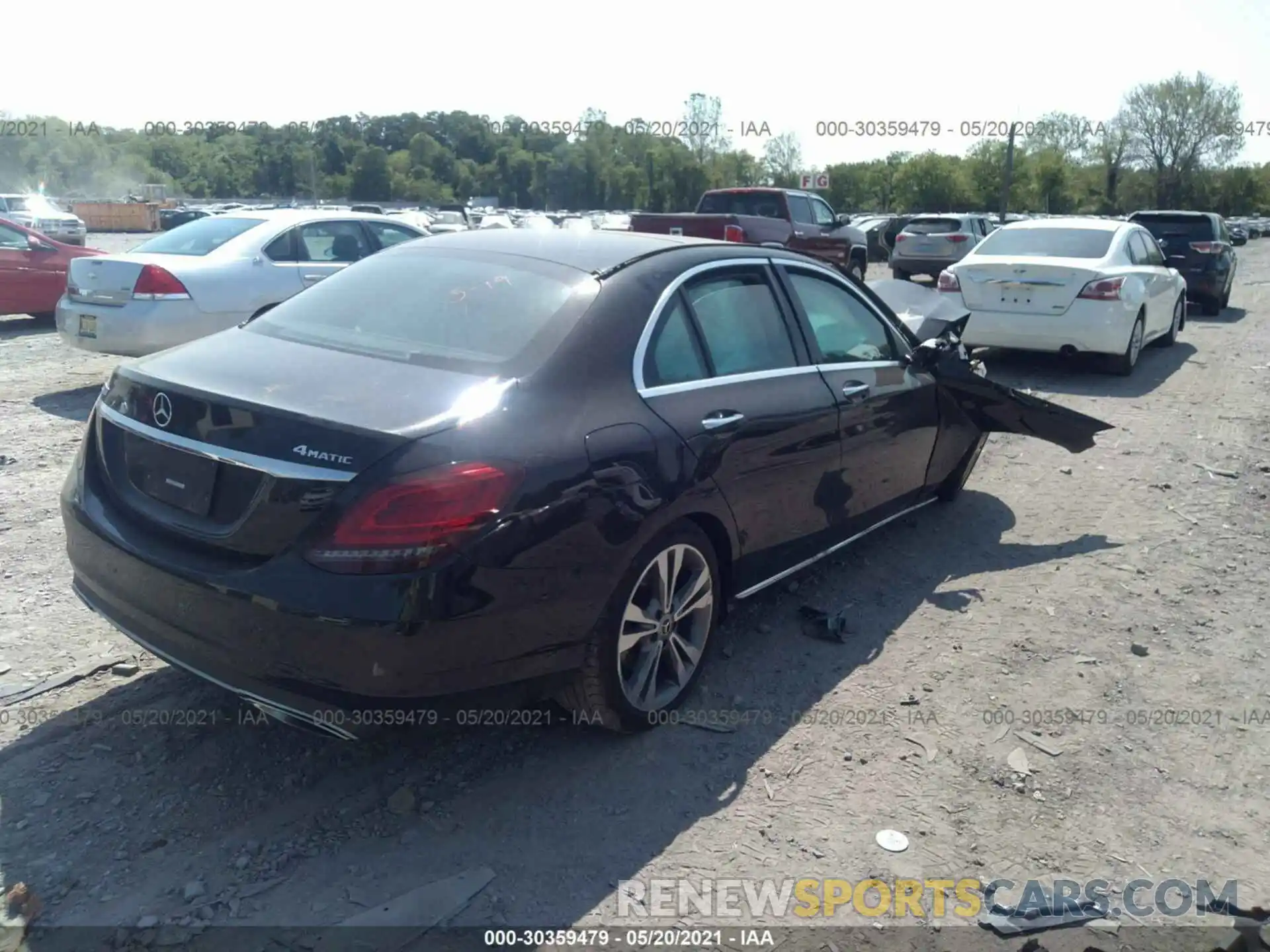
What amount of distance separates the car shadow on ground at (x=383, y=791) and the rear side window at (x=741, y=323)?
1.26 metres

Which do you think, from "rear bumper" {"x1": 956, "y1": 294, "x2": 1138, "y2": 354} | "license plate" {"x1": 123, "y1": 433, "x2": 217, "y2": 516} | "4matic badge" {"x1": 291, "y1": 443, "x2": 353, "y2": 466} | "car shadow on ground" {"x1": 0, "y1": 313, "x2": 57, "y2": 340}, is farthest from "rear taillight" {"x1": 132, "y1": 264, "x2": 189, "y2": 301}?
"rear bumper" {"x1": 956, "y1": 294, "x2": 1138, "y2": 354}

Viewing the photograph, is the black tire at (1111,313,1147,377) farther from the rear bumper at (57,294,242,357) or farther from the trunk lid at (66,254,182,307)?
the trunk lid at (66,254,182,307)

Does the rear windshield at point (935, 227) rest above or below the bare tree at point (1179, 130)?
below

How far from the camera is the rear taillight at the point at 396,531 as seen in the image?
2713 mm

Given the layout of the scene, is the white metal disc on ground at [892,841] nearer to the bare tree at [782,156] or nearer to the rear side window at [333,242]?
the rear side window at [333,242]

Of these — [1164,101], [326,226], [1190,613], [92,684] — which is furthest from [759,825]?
[1164,101]

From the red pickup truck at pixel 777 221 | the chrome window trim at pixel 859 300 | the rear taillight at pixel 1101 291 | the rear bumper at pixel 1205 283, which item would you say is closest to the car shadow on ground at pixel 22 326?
the red pickup truck at pixel 777 221

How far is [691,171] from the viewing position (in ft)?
215

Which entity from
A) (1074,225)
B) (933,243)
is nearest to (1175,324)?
(1074,225)

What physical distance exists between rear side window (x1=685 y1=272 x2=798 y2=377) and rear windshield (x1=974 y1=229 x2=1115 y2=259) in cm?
766

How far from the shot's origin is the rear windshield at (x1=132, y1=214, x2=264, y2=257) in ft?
28.6

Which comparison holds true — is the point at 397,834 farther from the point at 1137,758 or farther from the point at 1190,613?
the point at 1190,613

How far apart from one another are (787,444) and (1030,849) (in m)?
1.71

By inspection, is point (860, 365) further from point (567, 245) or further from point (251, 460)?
point (251, 460)
